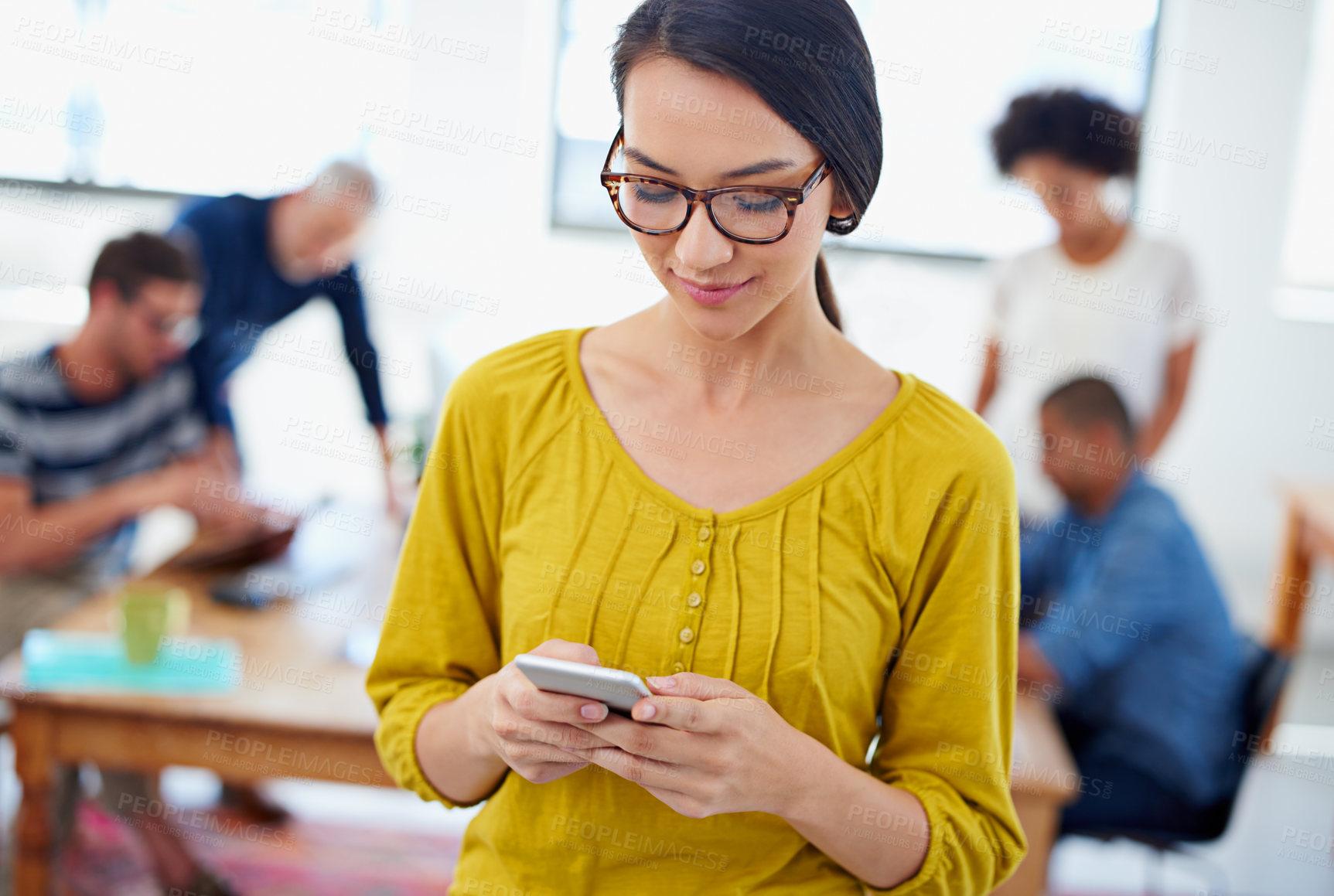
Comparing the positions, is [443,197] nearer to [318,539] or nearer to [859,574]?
[318,539]

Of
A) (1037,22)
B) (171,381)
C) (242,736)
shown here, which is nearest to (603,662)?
(242,736)

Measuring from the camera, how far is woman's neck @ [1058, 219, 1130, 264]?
10.2 ft

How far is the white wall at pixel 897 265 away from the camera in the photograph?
456cm

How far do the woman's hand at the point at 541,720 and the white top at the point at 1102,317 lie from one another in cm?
223

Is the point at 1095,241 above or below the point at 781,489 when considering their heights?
above

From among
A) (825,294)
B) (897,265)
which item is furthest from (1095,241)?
(825,294)

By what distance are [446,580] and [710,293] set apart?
408 millimetres

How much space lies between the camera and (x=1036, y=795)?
6.10ft

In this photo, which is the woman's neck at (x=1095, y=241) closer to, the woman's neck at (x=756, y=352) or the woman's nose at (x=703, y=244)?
the woman's neck at (x=756, y=352)

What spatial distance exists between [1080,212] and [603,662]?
7.95 feet

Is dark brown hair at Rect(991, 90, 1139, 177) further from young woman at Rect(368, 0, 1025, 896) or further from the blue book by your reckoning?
the blue book

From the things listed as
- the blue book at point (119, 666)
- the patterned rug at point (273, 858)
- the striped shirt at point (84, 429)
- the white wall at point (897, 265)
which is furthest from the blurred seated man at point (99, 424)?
the white wall at point (897, 265)

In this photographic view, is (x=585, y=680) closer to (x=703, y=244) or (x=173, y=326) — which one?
(x=703, y=244)

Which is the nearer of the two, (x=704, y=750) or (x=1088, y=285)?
(x=704, y=750)
